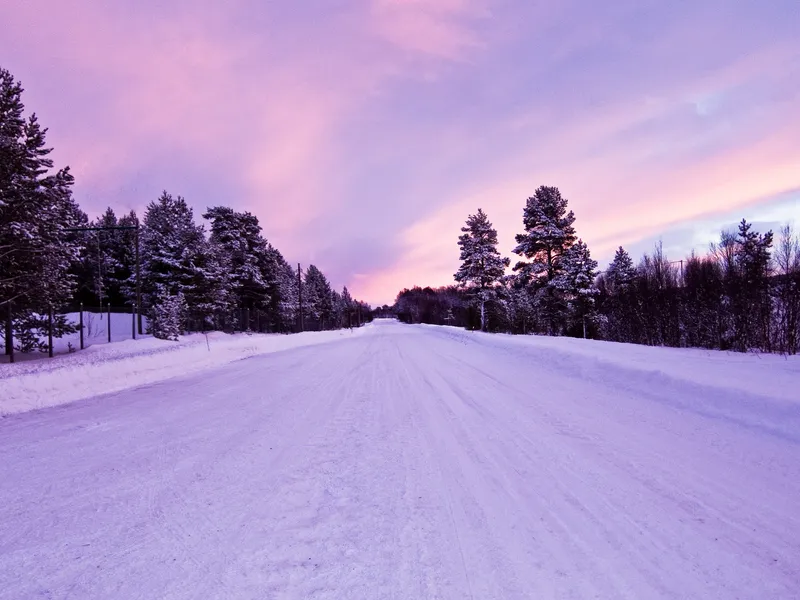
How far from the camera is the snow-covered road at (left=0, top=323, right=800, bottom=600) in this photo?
2.28 meters

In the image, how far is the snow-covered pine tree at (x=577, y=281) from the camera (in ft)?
85.7

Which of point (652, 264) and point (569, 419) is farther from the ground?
point (652, 264)

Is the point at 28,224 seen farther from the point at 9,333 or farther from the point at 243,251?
the point at 243,251

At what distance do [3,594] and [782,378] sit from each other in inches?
399

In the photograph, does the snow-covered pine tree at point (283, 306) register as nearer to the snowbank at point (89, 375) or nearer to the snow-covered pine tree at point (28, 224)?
the snow-covered pine tree at point (28, 224)

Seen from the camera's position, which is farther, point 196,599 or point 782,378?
point 782,378

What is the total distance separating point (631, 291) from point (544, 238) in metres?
11.8

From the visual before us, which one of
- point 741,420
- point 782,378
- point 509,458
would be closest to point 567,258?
point 782,378

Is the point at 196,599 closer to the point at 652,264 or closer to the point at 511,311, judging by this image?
the point at 511,311

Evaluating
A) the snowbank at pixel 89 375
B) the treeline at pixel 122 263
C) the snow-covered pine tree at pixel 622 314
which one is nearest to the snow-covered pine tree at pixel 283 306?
the treeline at pixel 122 263

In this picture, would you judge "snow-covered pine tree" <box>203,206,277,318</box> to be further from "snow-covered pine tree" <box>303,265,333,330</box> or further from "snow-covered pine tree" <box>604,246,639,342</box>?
"snow-covered pine tree" <box>604,246,639,342</box>

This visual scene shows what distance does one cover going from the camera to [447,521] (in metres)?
2.89

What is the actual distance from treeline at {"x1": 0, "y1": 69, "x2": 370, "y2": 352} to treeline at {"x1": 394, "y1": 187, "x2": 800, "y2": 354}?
23.5 m

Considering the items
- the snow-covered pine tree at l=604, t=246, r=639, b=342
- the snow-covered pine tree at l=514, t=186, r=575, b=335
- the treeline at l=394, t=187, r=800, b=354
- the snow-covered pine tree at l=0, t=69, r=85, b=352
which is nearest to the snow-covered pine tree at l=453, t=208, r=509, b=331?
the treeline at l=394, t=187, r=800, b=354
